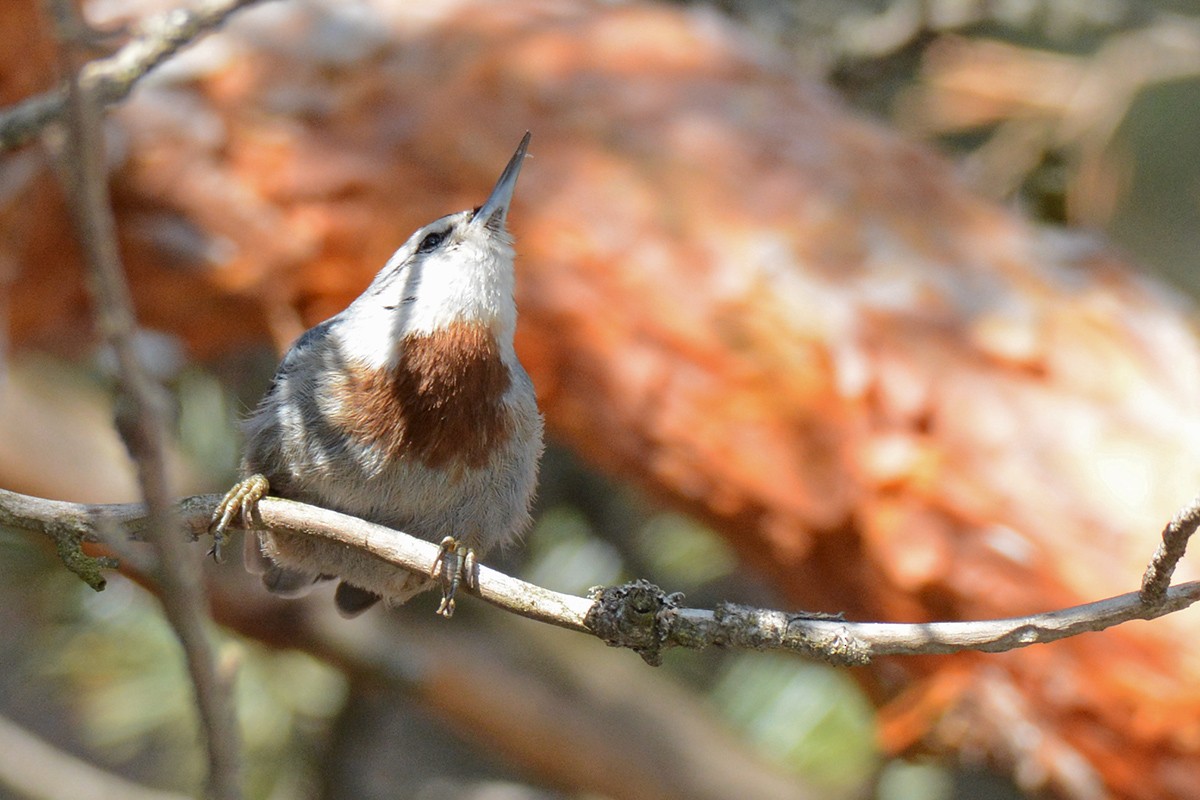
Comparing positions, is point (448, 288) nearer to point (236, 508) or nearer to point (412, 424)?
point (412, 424)

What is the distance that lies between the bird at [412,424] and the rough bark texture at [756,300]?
938 millimetres

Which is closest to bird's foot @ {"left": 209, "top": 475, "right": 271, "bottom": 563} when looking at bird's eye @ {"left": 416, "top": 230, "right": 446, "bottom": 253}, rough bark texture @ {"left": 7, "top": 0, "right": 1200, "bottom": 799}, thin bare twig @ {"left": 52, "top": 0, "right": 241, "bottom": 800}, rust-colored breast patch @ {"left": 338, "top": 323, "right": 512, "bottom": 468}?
rust-colored breast patch @ {"left": 338, "top": 323, "right": 512, "bottom": 468}

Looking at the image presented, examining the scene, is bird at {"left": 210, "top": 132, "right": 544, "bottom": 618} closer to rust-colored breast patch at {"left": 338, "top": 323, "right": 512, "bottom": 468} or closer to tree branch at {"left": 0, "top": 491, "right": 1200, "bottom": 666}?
rust-colored breast patch at {"left": 338, "top": 323, "right": 512, "bottom": 468}

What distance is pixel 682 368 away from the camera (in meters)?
3.17

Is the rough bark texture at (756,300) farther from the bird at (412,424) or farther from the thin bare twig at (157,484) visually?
the thin bare twig at (157,484)

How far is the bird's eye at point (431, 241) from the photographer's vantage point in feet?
7.90

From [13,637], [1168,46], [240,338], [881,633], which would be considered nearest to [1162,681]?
[881,633]

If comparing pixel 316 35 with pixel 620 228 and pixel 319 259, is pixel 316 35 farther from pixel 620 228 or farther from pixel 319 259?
pixel 620 228

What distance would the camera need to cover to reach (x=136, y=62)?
6.52 ft

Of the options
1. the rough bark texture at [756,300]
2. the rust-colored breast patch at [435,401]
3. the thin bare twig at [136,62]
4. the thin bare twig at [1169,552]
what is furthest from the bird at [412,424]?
the thin bare twig at [1169,552]

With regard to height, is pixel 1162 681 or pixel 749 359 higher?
pixel 749 359

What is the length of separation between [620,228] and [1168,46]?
192cm

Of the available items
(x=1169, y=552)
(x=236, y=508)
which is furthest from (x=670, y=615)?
(x=236, y=508)

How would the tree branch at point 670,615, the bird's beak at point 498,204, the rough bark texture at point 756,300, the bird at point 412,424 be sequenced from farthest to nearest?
the rough bark texture at point 756,300 → the bird's beak at point 498,204 → the bird at point 412,424 → the tree branch at point 670,615
